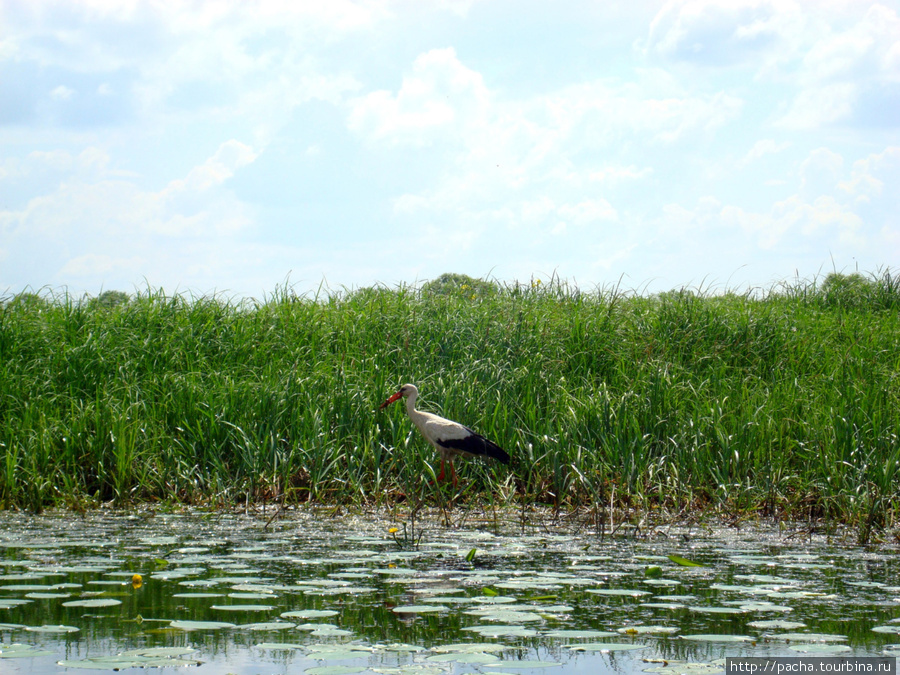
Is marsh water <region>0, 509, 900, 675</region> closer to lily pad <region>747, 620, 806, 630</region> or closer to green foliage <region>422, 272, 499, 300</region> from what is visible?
lily pad <region>747, 620, 806, 630</region>

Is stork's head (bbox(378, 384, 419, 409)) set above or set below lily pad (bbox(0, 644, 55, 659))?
above

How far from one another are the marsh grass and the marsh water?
3.40ft

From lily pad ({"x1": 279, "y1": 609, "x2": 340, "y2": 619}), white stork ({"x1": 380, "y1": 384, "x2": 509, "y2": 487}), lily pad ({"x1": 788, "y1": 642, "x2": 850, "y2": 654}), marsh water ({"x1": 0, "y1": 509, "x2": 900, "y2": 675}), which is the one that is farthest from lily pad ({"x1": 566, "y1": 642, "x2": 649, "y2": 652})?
white stork ({"x1": 380, "y1": 384, "x2": 509, "y2": 487})

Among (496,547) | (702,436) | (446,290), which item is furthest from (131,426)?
(446,290)

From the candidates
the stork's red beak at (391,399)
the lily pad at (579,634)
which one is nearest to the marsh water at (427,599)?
the lily pad at (579,634)

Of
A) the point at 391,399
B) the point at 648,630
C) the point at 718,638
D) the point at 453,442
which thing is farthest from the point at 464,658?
the point at 391,399

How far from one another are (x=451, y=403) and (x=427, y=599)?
427 centimetres

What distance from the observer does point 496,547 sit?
5.32 metres

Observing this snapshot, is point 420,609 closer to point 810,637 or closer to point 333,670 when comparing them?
point 333,670

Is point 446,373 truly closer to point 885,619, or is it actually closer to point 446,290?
point 446,290

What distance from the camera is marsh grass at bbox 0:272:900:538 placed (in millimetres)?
7035

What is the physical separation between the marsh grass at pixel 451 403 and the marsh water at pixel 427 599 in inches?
40.8

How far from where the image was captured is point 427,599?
3947 millimetres

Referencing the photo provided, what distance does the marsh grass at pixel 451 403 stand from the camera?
7.04m
